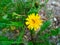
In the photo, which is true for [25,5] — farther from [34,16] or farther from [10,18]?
[34,16]

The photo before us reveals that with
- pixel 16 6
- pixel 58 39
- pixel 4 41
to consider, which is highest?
pixel 16 6

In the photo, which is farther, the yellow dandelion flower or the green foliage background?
the green foliage background

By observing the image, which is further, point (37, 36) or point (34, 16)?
point (37, 36)

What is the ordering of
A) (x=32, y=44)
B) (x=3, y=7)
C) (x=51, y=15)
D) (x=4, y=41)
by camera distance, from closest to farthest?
(x=4, y=41)
(x=32, y=44)
(x=3, y=7)
(x=51, y=15)

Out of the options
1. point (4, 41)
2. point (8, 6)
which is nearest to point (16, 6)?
point (8, 6)

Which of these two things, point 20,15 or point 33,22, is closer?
point 33,22

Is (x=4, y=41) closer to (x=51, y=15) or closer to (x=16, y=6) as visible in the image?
(x=16, y=6)

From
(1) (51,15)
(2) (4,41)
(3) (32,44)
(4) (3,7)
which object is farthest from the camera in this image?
(1) (51,15)

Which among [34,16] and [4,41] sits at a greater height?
[34,16]

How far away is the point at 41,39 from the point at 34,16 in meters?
0.24

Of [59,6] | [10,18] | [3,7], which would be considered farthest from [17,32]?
[59,6]

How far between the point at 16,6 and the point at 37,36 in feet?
1.17

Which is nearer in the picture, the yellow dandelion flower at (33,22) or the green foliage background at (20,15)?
the yellow dandelion flower at (33,22)

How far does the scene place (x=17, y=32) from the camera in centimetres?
173
